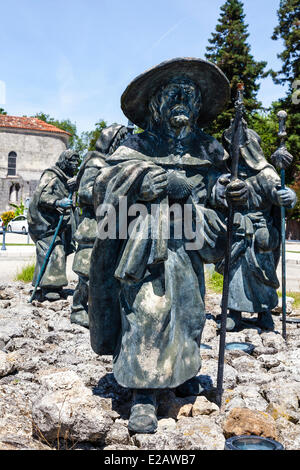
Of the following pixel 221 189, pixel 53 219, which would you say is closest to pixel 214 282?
pixel 53 219

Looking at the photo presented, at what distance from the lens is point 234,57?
25.3 meters

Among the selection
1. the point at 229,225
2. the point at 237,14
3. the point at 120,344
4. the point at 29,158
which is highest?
the point at 237,14

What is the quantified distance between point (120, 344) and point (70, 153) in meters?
4.55

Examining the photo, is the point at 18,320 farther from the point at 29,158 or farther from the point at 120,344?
the point at 29,158

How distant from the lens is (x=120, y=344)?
10.3 ft

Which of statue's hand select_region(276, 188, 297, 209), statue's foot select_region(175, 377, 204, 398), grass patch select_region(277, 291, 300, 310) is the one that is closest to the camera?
statue's foot select_region(175, 377, 204, 398)

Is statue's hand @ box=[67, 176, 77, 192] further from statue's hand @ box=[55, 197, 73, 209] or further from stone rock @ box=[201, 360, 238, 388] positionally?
stone rock @ box=[201, 360, 238, 388]

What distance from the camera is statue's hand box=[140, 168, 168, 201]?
304 cm

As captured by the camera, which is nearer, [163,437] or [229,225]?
[163,437]

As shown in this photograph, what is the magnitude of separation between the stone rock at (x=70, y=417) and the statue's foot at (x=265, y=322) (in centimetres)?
329

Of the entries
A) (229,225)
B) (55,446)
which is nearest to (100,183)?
(229,225)

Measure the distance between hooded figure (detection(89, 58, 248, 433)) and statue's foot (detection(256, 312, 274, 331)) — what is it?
8.46 ft

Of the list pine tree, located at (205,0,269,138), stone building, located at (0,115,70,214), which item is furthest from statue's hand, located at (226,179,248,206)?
stone building, located at (0,115,70,214)

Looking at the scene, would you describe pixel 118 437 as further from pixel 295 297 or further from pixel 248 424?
pixel 295 297
